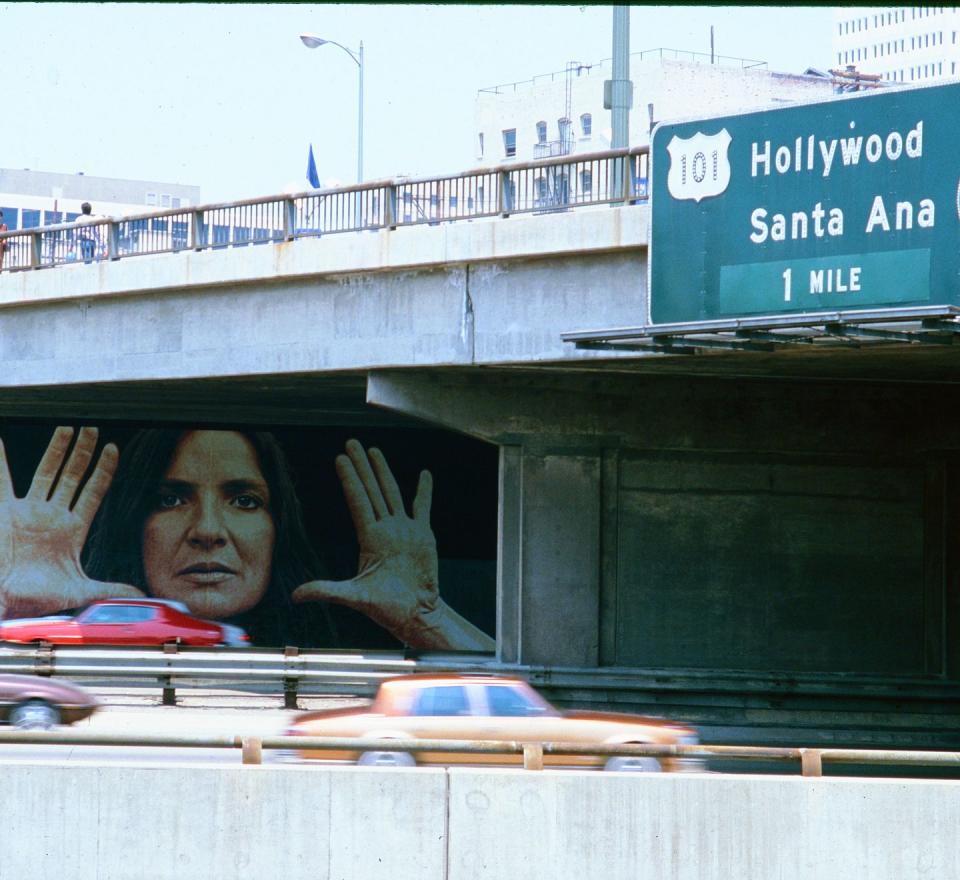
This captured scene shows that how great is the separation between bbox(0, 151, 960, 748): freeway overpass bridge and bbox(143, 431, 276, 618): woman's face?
24.4 ft

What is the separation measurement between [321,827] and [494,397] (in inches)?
477

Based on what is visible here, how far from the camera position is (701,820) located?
10.2 meters

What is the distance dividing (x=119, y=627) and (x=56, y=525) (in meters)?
6.52

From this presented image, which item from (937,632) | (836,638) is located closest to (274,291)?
(836,638)

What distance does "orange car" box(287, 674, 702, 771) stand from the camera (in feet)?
44.7

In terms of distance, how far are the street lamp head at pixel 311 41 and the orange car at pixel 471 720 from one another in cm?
2809

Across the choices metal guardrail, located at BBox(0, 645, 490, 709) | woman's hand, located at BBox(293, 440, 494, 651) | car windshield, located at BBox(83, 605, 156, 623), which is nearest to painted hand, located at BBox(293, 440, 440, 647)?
woman's hand, located at BBox(293, 440, 494, 651)

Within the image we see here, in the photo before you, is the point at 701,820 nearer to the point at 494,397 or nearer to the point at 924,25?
the point at 494,397

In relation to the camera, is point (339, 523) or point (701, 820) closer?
point (701, 820)

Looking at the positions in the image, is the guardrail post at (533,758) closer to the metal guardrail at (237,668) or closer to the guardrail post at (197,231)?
the metal guardrail at (237,668)

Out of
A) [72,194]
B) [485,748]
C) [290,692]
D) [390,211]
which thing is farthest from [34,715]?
[72,194]

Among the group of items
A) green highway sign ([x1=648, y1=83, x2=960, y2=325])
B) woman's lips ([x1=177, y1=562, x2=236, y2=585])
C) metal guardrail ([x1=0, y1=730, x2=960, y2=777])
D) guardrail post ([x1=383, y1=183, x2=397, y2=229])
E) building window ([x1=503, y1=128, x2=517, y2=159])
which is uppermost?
building window ([x1=503, y1=128, x2=517, y2=159])

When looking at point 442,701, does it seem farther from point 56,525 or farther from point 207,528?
point 56,525

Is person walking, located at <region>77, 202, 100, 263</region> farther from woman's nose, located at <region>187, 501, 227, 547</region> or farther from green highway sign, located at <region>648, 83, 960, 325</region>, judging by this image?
green highway sign, located at <region>648, 83, 960, 325</region>
